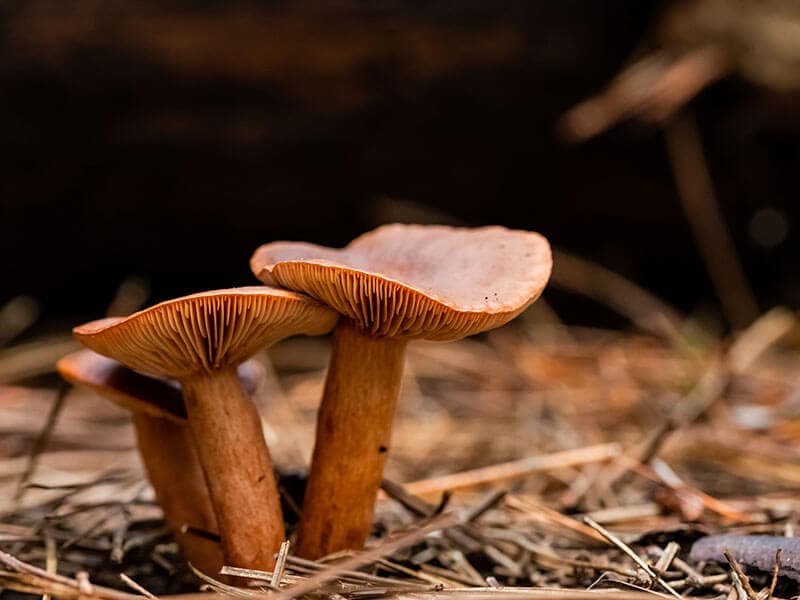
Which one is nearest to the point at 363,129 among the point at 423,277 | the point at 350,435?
the point at 423,277

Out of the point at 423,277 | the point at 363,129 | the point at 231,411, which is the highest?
the point at 363,129

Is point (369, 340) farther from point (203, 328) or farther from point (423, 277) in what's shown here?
point (203, 328)

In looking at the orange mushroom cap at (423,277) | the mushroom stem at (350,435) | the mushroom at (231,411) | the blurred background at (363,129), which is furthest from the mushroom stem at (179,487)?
the blurred background at (363,129)

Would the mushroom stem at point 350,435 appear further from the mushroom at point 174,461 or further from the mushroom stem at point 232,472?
the mushroom at point 174,461

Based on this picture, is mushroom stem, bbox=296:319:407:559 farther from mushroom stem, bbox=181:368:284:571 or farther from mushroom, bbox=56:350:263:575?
mushroom, bbox=56:350:263:575

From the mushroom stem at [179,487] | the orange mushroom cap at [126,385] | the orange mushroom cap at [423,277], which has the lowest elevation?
the mushroom stem at [179,487]

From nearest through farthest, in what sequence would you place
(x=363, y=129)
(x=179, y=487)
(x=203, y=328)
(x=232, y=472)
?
1. (x=203, y=328)
2. (x=232, y=472)
3. (x=179, y=487)
4. (x=363, y=129)
